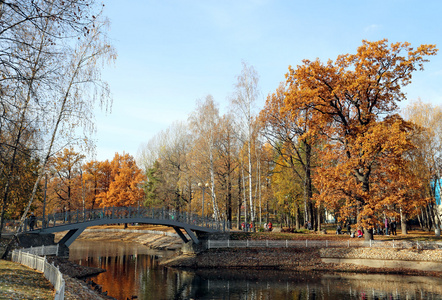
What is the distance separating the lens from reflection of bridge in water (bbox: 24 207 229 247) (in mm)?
25911

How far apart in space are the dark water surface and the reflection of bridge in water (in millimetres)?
3973

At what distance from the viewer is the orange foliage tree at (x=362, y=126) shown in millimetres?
25719

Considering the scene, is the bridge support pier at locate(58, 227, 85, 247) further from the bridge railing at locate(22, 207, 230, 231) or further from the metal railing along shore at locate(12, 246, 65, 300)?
the metal railing along shore at locate(12, 246, 65, 300)

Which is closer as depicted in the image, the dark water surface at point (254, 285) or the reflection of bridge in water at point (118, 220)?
the dark water surface at point (254, 285)

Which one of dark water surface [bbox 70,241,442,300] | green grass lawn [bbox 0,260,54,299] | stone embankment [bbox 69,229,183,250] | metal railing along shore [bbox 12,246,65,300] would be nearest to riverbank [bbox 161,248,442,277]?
dark water surface [bbox 70,241,442,300]

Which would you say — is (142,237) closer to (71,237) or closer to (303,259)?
(71,237)

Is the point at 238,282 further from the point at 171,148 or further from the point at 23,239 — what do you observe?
the point at 171,148

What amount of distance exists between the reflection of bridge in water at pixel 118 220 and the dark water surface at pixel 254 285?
3.97m

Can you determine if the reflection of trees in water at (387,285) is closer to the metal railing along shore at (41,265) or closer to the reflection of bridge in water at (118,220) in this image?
the reflection of bridge in water at (118,220)

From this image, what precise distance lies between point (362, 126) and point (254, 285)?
15.1m

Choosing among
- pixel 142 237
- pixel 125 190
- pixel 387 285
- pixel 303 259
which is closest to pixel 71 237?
pixel 303 259

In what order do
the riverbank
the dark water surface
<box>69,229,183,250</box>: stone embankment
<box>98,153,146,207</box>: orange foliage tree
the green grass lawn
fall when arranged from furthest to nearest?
<box>98,153,146,207</box>: orange foliage tree
<box>69,229,183,250</box>: stone embankment
the riverbank
the dark water surface
the green grass lawn

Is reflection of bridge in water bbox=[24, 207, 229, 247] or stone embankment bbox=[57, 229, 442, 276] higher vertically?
reflection of bridge in water bbox=[24, 207, 229, 247]

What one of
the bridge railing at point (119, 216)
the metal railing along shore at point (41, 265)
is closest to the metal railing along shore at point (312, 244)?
the bridge railing at point (119, 216)
